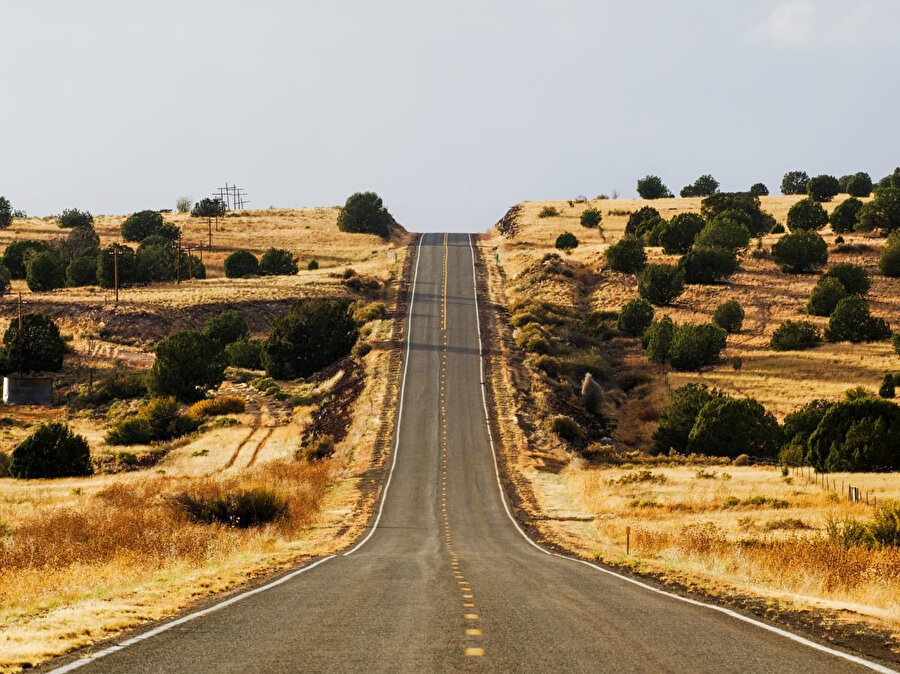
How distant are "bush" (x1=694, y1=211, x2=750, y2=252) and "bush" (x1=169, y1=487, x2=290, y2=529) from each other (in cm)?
8983

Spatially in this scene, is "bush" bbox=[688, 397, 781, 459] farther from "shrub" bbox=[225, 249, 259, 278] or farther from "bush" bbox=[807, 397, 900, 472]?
"shrub" bbox=[225, 249, 259, 278]

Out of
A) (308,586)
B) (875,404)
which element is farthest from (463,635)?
(875,404)

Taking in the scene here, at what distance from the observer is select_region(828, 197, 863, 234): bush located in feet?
420

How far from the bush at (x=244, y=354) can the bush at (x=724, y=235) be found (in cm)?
5858

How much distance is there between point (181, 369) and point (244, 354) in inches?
574

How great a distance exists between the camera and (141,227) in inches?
6230

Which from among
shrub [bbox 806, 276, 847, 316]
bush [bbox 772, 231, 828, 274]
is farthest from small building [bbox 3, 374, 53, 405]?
bush [bbox 772, 231, 828, 274]

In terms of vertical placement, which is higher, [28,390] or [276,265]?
[276,265]

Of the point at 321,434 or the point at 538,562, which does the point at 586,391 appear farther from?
the point at 538,562

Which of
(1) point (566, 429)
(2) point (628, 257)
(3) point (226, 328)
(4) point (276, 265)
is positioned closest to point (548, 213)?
(2) point (628, 257)

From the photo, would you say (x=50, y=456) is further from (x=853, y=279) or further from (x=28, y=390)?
(x=853, y=279)

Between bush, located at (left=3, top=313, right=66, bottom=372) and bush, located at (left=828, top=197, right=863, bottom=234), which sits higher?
bush, located at (left=828, top=197, right=863, bottom=234)

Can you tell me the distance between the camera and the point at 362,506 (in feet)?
147

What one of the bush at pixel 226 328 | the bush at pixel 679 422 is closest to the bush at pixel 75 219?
the bush at pixel 226 328
